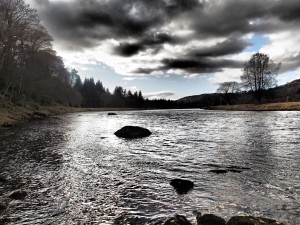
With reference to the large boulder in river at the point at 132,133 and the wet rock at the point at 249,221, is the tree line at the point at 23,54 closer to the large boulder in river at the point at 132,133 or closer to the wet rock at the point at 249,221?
the large boulder in river at the point at 132,133

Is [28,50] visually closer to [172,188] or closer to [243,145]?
[243,145]

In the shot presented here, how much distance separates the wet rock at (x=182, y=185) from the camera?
1014cm

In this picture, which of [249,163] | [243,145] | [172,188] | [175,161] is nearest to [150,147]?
[175,161]

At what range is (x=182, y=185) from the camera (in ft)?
34.4

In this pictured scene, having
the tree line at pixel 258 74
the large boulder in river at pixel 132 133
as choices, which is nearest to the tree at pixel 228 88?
the tree line at pixel 258 74

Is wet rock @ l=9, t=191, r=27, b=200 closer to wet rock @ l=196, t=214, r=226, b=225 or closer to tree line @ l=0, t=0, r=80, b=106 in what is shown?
wet rock @ l=196, t=214, r=226, b=225

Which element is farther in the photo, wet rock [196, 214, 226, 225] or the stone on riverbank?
wet rock [196, 214, 226, 225]

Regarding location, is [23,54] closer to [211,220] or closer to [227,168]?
[227,168]

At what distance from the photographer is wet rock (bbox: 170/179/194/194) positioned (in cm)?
1014

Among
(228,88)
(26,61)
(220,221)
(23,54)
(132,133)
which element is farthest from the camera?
(228,88)

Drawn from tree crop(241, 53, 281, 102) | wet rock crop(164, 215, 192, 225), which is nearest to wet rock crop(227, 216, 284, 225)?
wet rock crop(164, 215, 192, 225)

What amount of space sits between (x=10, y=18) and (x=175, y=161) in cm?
4077

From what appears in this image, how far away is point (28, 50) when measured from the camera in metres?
55.6

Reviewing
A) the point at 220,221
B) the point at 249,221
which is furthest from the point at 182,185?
the point at 249,221
